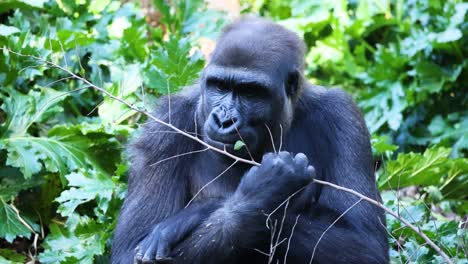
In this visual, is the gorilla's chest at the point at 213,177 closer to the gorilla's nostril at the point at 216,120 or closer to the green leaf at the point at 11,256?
the gorilla's nostril at the point at 216,120

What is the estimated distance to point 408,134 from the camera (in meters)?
9.78

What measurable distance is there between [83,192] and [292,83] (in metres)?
1.88

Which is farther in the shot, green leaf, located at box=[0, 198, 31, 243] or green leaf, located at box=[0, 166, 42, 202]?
green leaf, located at box=[0, 166, 42, 202]

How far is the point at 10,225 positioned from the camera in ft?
22.4

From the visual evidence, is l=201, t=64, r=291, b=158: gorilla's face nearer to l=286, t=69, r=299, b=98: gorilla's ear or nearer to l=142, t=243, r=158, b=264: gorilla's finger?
l=286, t=69, r=299, b=98: gorilla's ear

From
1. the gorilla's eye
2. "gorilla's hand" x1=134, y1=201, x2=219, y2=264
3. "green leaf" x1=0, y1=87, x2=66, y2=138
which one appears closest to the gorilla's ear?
the gorilla's eye

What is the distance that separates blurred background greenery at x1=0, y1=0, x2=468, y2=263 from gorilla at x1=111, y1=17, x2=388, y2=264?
1.09 feet

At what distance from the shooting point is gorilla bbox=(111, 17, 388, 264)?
5316 mm

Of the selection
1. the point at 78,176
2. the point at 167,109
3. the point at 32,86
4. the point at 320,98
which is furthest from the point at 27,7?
the point at 320,98

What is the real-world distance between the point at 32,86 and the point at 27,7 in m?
0.76

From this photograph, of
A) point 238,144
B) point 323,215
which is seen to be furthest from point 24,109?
point 323,215

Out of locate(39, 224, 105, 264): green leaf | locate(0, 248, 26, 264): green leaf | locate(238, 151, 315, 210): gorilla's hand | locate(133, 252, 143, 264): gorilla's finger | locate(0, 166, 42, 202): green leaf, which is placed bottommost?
locate(0, 248, 26, 264): green leaf

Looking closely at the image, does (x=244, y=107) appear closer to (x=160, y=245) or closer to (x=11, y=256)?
(x=160, y=245)

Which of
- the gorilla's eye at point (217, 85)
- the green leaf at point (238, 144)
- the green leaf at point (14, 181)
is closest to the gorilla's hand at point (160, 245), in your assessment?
the green leaf at point (238, 144)
